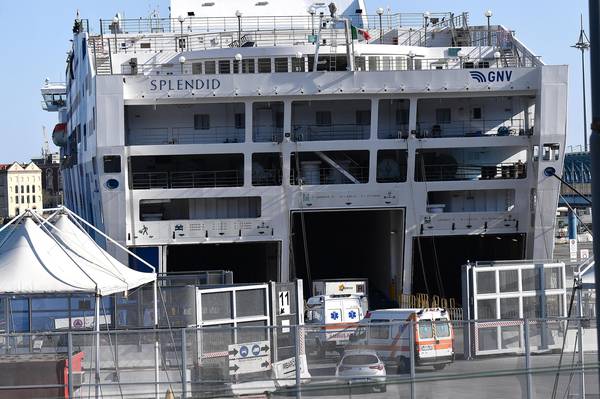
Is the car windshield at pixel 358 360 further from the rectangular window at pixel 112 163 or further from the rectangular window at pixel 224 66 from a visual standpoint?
the rectangular window at pixel 224 66

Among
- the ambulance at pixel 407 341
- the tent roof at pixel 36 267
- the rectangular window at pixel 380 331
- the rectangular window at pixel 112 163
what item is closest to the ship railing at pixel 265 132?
the rectangular window at pixel 112 163

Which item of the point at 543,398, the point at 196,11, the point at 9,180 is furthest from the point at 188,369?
the point at 9,180

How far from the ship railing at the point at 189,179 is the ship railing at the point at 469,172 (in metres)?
4.93

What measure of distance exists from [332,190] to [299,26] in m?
11.3

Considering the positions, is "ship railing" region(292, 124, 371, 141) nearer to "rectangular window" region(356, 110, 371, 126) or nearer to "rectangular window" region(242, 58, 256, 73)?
"rectangular window" region(356, 110, 371, 126)

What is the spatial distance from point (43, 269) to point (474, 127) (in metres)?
17.7

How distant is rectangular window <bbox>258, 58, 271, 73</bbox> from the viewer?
32797 mm

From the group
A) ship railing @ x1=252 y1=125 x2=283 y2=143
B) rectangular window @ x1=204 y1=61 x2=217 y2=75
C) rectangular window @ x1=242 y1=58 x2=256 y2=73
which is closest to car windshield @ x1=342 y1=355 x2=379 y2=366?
ship railing @ x1=252 y1=125 x2=283 y2=143

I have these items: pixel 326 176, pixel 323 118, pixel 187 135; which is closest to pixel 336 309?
pixel 326 176

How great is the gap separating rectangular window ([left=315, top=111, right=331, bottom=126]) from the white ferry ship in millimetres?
36

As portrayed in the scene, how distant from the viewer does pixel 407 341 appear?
1412 centimetres

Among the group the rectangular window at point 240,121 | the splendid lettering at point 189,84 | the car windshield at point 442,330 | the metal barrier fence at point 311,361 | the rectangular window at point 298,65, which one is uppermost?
the rectangular window at point 298,65

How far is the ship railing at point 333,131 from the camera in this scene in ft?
104

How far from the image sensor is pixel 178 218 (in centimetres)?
3209
